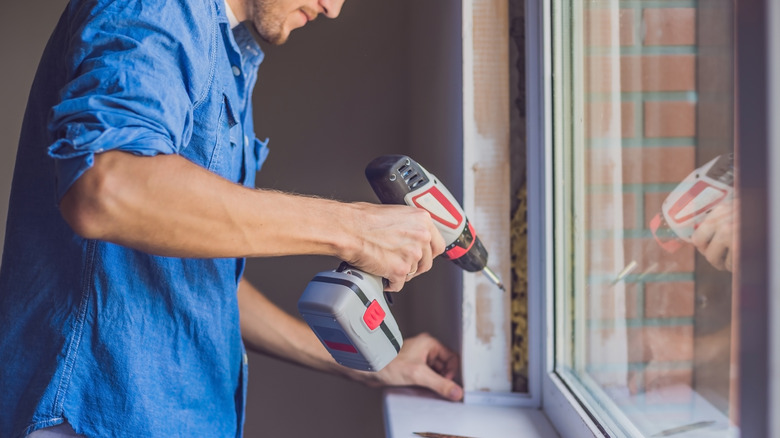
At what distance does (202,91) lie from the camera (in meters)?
0.85

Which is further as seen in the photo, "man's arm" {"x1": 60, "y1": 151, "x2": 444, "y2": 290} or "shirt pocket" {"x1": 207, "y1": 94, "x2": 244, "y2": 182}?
"shirt pocket" {"x1": 207, "y1": 94, "x2": 244, "y2": 182}

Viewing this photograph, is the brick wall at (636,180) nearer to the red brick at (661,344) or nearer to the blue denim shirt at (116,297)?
the red brick at (661,344)

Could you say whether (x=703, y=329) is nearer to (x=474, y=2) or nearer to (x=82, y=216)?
(x=82, y=216)

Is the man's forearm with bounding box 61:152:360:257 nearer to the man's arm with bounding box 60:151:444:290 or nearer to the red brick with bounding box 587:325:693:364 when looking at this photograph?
the man's arm with bounding box 60:151:444:290

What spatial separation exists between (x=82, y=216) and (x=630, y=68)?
2.52ft

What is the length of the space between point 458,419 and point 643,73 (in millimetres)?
777

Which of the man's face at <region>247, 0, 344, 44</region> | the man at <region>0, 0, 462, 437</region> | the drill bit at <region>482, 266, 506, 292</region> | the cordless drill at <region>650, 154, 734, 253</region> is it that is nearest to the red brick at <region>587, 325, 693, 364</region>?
the cordless drill at <region>650, 154, 734, 253</region>

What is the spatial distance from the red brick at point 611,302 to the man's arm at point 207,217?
1.17 ft

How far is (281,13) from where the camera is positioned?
→ 116cm


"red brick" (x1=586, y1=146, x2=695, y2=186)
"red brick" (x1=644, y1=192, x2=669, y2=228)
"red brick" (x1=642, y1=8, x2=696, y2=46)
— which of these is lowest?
"red brick" (x1=644, y1=192, x2=669, y2=228)

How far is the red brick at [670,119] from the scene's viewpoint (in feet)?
2.36

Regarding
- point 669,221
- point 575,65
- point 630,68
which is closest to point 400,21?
point 575,65

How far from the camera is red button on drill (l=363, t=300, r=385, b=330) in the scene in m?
0.94

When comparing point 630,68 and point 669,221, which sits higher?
point 630,68
